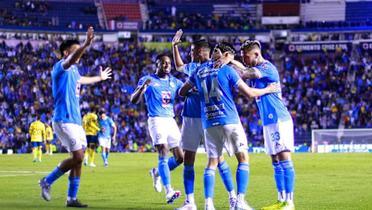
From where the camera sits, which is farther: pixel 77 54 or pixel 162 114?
pixel 162 114

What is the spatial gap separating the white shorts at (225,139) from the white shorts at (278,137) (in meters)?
0.88

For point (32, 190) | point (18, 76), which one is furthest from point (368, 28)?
point (32, 190)

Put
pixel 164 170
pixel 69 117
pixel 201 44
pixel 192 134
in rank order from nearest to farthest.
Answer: pixel 201 44 < pixel 192 134 < pixel 69 117 < pixel 164 170

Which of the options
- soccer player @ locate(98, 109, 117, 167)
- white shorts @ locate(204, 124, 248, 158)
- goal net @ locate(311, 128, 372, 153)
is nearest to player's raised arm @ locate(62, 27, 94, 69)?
white shorts @ locate(204, 124, 248, 158)

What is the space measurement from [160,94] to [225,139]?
4.06m

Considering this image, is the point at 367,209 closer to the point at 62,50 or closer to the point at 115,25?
the point at 62,50

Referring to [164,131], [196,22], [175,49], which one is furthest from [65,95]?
[196,22]

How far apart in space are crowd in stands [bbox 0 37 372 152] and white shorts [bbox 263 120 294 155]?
4299 cm

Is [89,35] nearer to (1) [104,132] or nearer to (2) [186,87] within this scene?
(2) [186,87]

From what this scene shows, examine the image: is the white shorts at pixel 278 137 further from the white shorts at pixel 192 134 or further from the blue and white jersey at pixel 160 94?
the blue and white jersey at pixel 160 94

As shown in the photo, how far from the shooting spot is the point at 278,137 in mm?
13812

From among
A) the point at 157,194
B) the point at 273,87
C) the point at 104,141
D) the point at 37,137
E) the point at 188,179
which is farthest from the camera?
the point at 37,137

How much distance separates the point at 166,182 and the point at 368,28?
2305 inches

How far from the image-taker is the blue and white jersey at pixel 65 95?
48.6 feet
